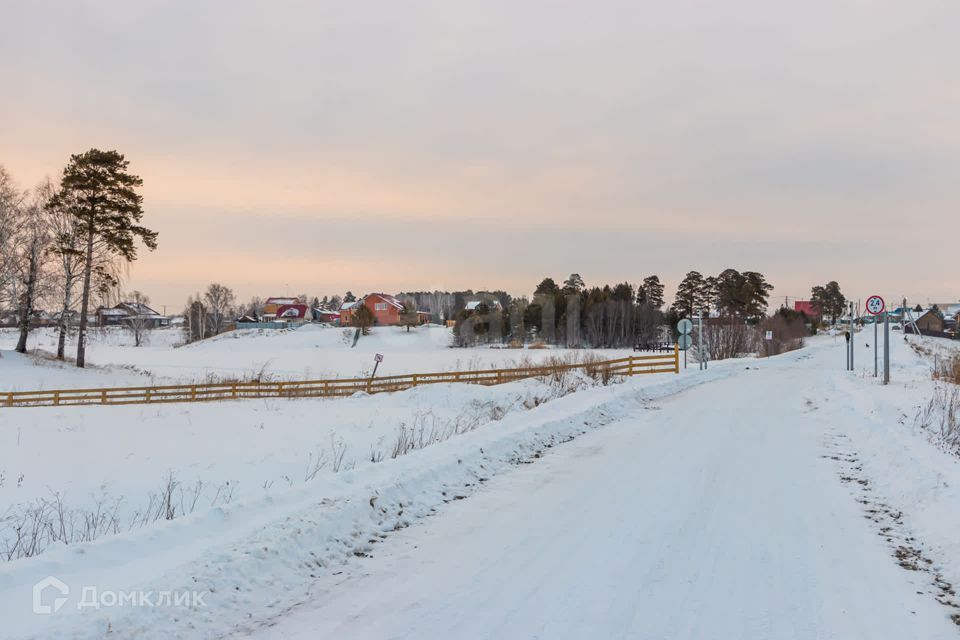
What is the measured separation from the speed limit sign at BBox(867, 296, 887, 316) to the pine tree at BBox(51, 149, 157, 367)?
3988cm

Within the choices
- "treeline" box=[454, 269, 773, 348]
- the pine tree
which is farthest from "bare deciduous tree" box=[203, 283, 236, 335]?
the pine tree

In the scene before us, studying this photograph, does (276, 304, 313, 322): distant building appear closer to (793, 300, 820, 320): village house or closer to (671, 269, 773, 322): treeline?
(671, 269, 773, 322): treeline

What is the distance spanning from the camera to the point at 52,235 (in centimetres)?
3722

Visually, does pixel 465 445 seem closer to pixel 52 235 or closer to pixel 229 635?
pixel 229 635

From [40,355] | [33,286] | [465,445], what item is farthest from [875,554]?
[40,355]

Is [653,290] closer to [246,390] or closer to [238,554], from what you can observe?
[246,390]

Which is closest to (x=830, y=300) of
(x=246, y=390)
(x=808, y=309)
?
(x=808, y=309)

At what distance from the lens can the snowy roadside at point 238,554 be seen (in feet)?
13.0

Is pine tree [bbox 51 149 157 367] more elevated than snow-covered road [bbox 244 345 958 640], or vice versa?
pine tree [bbox 51 149 157 367]

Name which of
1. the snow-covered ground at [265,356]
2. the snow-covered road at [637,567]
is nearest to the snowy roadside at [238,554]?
the snow-covered road at [637,567]

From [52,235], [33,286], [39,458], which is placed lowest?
[39,458]

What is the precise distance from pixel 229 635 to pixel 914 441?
10.4 metres

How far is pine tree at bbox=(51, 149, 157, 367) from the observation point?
3612 centimetres

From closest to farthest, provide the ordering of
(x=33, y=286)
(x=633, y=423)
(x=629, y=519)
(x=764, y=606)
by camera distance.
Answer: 1. (x=764, y=606)
2. (x=629, y=519)
3. (x=633, y=423)
4. (x=33, y=286)
